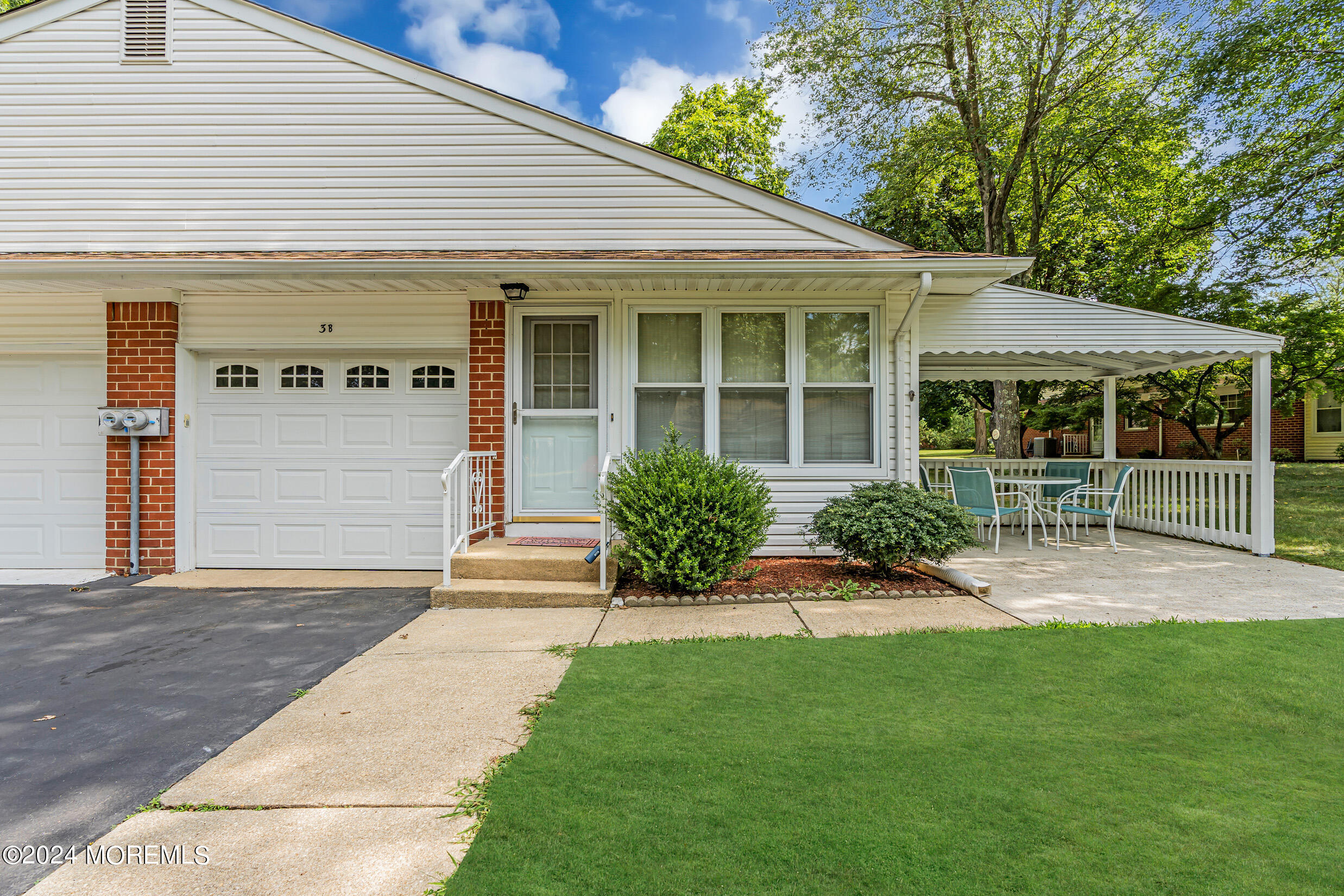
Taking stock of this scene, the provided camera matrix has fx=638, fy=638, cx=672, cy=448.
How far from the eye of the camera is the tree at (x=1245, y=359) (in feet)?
37.6

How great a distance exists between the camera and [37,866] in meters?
1.96

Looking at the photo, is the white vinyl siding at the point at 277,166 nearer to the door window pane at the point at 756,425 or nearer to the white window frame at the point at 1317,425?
the door window pane at the point at 756,425

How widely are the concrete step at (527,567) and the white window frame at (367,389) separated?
2.15 m

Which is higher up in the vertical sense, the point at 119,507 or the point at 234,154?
the point at 234,154

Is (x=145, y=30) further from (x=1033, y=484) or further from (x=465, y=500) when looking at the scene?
(x=1033, y=484)

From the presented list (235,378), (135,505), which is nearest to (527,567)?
(235,378)

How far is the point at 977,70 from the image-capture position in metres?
13.6

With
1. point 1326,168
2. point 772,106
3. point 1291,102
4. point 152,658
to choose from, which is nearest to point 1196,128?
point 1291,102

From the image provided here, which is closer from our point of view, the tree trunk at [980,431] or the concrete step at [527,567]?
the concrete step at [527,567]

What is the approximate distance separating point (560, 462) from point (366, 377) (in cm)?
217

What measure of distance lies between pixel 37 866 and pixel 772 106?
951 inches

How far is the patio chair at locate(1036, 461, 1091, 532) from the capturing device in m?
8.76

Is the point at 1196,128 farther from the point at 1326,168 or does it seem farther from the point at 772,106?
the point at 772,106

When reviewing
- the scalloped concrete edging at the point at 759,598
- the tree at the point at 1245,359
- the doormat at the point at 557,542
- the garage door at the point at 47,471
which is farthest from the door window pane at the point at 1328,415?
the garage door at the point at 47,471
